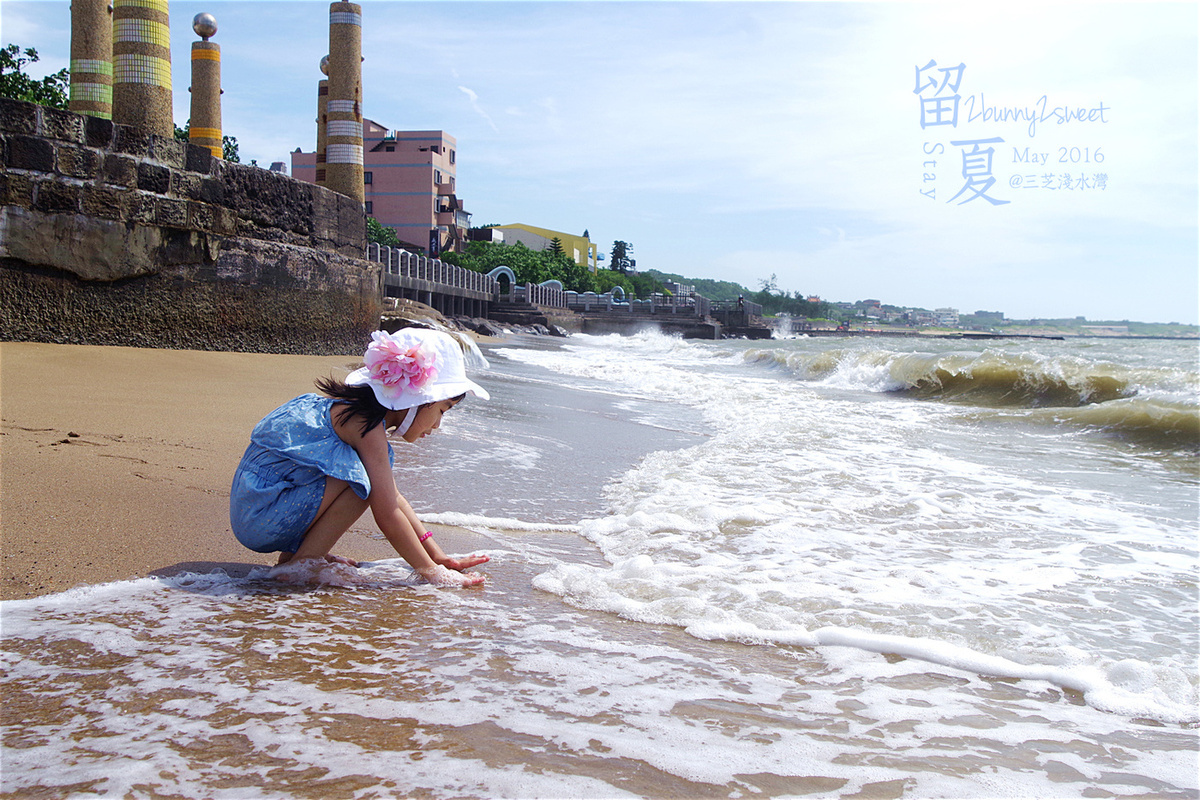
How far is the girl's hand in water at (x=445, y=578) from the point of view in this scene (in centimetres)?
268

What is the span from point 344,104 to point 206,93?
3.04 meters

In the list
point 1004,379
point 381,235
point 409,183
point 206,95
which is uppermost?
point 409,183

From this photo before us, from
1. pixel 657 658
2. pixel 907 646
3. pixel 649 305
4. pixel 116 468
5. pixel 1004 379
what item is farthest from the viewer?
pixel 649 305

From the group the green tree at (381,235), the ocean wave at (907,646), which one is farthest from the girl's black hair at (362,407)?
the green tree at (381,235)

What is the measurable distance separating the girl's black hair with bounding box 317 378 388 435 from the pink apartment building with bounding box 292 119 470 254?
197 ft

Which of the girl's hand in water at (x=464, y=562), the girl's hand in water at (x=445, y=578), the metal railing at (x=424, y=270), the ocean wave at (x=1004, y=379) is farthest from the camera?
the metal railing at (x=424, y=270)

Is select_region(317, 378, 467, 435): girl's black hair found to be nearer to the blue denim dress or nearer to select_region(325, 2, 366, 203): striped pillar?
the blue denim dress

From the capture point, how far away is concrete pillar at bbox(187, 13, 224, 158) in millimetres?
11398

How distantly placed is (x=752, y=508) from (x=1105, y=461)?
13.5 feet

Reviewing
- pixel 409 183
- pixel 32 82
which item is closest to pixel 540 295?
pixel 409 183

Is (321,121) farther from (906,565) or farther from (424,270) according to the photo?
(424,270)

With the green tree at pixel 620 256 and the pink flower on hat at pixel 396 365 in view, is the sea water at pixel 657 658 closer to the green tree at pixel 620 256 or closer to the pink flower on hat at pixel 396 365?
the pink flower on hat at pixel 396 365

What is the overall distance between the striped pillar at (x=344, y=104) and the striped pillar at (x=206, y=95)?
2555mm

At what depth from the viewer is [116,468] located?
3.38 metres
